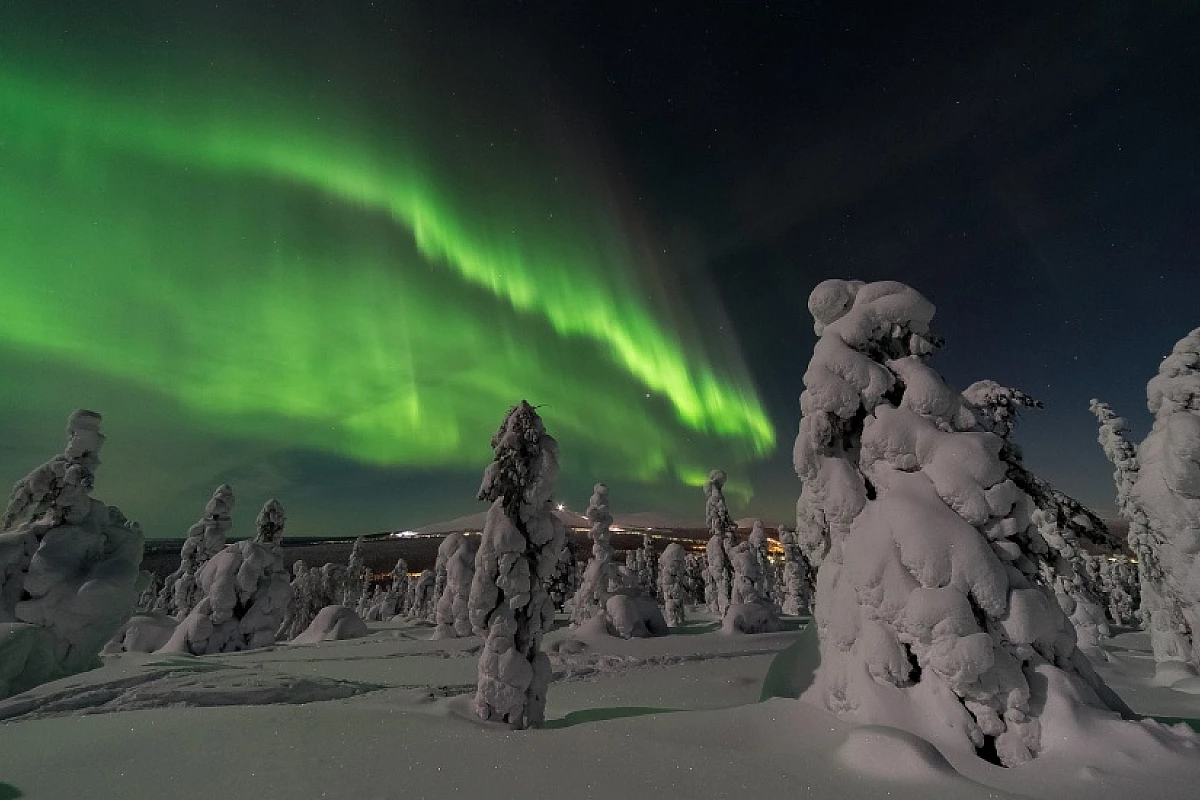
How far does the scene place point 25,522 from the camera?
1491 centimetres

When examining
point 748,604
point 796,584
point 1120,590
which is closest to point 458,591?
point 748,604

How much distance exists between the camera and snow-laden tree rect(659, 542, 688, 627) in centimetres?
3894

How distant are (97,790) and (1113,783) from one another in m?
9.92

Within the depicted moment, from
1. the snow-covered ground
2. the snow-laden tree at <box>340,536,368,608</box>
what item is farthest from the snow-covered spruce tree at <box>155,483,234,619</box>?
the snow-covered ground

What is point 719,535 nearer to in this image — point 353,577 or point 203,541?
point 203,541

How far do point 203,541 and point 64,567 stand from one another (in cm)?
2765

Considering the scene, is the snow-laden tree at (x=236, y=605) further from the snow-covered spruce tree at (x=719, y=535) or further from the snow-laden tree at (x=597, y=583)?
the snow-covered spruce tree at (x=719, y=535)

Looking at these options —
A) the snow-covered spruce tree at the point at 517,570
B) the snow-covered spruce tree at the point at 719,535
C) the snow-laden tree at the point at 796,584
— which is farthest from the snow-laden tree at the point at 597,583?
the snow-laden tree at the point at 796,584

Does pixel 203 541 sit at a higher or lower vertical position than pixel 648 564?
higher

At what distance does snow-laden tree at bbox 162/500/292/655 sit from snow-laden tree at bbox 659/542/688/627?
2555 centimetres

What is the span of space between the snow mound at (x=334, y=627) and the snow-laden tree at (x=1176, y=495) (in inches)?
1463

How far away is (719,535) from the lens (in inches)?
1593

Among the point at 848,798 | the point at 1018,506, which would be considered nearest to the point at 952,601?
the point at 1018,506

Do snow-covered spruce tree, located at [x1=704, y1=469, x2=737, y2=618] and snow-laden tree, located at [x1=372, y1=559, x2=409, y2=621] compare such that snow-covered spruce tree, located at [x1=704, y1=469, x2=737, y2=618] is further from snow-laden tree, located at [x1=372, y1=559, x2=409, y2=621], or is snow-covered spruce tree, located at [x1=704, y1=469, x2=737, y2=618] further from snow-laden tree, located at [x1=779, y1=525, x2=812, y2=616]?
snow-laden tree, located at [x1=372, y1=559, x2=409, y2=621]
